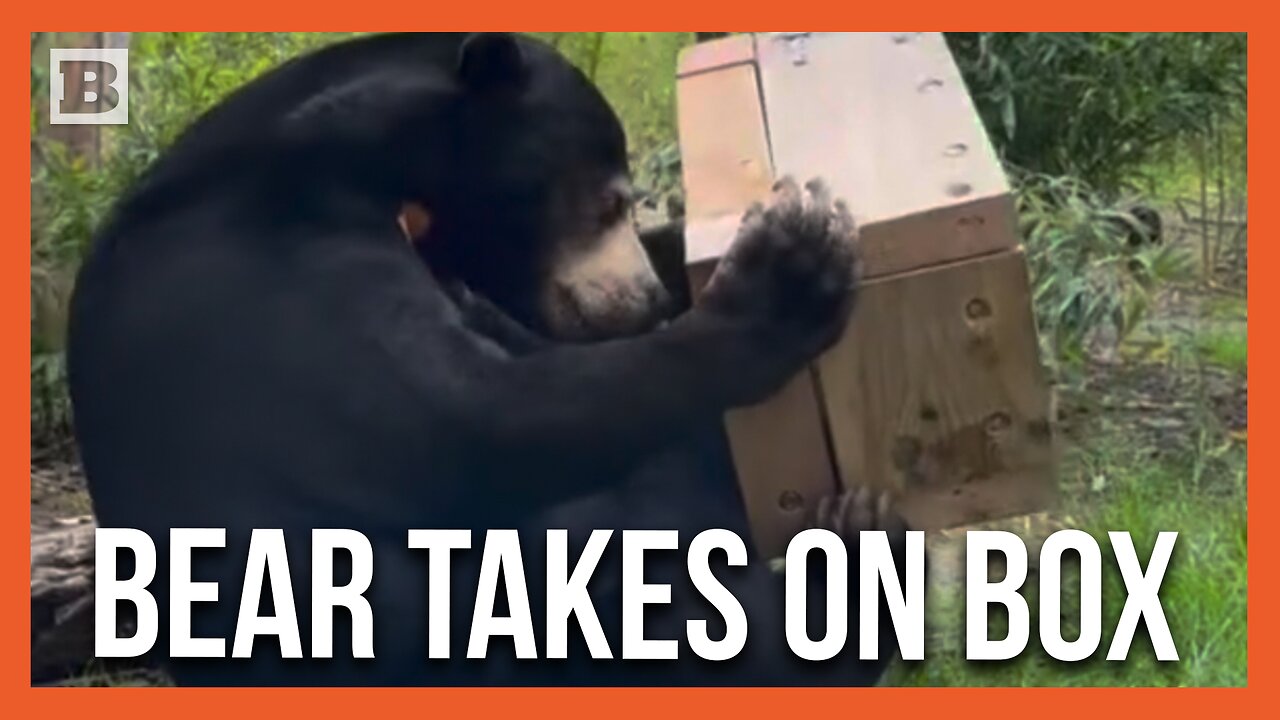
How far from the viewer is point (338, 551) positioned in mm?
3658

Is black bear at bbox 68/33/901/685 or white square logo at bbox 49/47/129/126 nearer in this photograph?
black bear at bbox 68/33/901/685

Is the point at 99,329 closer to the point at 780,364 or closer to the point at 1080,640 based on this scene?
the point at 780,364

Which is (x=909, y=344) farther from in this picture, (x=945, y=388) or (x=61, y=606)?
(x=61, y=606)

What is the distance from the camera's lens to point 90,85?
4207 mm

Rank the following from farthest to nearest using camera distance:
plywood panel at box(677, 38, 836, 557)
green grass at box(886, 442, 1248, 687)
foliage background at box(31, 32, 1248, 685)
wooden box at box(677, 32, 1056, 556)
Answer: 1. foliage background at box(31, 32, 1248, 685)
2. green grass at box(886, 442, 1248, 687)
3. plywood panel at box(677, 38, 836, 557)
4. wooden box at box(677, 32, 1056, 556)

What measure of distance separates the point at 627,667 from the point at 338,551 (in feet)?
1.80

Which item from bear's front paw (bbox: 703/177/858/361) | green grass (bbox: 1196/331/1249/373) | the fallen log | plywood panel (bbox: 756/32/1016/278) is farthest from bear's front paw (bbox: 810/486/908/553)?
the fallen log

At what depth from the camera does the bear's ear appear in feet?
12.1

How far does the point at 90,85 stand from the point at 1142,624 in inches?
89.9

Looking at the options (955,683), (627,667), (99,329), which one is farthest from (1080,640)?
(99,329)

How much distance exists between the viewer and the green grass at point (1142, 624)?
3805 mm

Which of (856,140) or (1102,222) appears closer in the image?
(856,140)

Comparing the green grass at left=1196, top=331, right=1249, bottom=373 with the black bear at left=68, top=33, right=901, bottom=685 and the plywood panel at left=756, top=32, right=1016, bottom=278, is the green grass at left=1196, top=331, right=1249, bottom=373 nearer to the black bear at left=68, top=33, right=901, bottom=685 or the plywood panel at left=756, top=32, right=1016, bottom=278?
the plywood panel at left=756, top=32, right=1016, bottom=278

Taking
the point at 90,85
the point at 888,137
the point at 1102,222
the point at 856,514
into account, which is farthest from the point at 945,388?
the point at 90,85
